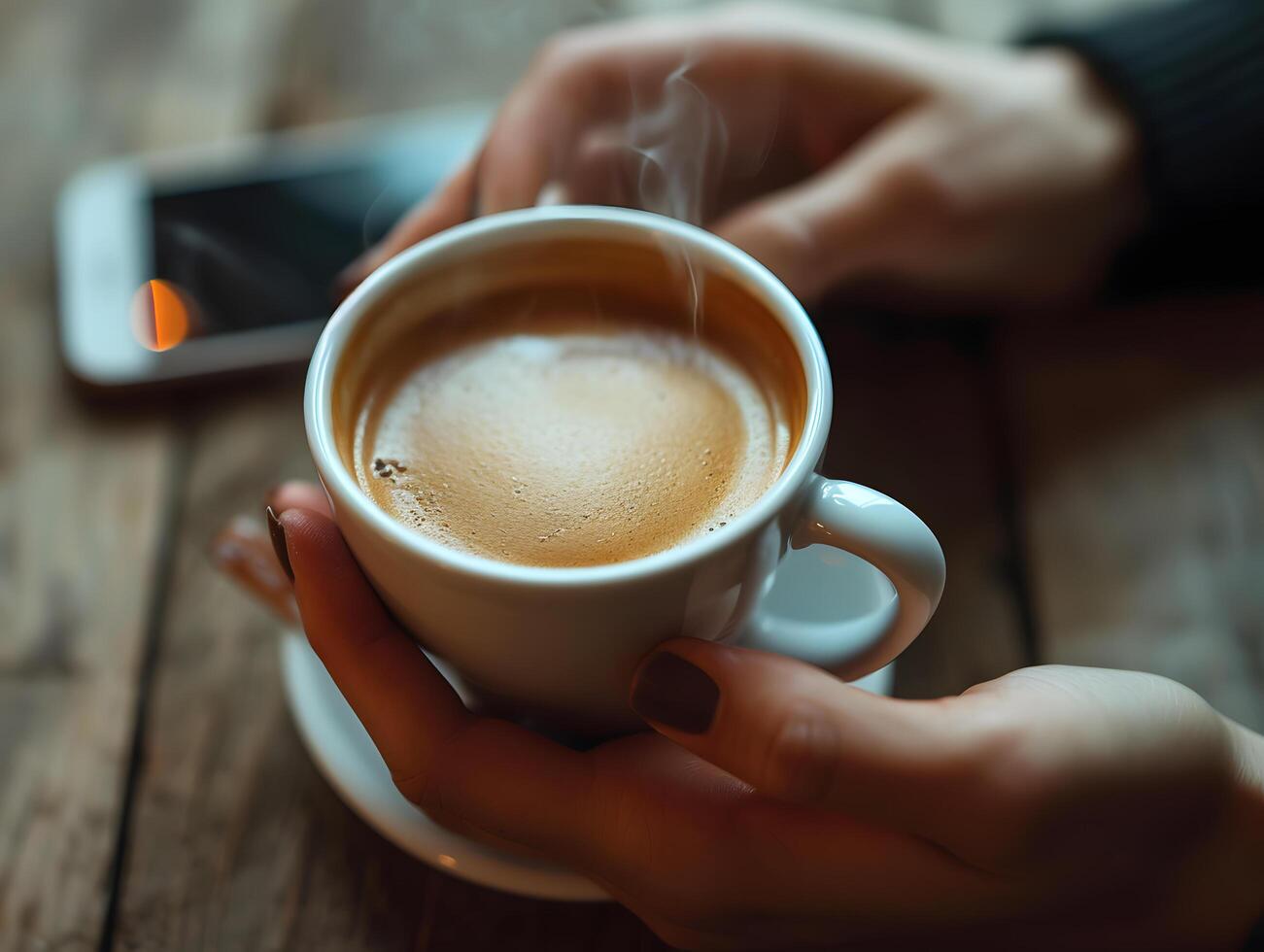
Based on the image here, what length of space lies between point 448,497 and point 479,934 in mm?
300

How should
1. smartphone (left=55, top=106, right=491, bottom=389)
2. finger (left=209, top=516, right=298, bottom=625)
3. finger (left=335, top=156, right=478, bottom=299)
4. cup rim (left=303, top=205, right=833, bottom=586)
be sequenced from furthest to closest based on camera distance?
smartphone (left=55, top=106, right=491, bottom=389) → finger (left=335, top=156, right=478, bottom=299) → finger (left=209, top=516, right=298, bottom=625) → cup rim (left=303, top=205, right=833, bottom=586)

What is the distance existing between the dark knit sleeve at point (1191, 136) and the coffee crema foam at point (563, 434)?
53 cm

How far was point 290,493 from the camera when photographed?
0.77 meters

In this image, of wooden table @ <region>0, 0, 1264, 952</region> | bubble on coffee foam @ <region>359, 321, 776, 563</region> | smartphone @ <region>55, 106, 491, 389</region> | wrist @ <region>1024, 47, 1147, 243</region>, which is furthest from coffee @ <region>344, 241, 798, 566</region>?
wrist @ <region>1024, 47, 1147, 243</region>

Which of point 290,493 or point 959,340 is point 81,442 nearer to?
point 290,493

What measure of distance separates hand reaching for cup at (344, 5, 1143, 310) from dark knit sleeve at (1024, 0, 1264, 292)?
0.02m

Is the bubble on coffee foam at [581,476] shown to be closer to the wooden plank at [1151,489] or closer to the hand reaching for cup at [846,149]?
the hand reaching for cup at [846,149]

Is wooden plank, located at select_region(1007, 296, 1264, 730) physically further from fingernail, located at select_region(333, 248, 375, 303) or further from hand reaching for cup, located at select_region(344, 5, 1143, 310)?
fingernail, located at select_region(333, 248, 375, 303)

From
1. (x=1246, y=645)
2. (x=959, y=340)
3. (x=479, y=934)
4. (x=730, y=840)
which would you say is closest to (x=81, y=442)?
(x=479, y=934)

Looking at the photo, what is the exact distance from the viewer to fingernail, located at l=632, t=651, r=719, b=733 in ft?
2.08

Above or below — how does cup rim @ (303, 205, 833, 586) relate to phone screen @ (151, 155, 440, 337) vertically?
above

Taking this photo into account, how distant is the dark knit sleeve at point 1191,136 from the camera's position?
1.06 meters

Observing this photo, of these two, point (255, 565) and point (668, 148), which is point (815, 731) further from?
point (668, 148)

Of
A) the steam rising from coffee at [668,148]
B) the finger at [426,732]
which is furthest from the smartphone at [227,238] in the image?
the finger at [426,732]
